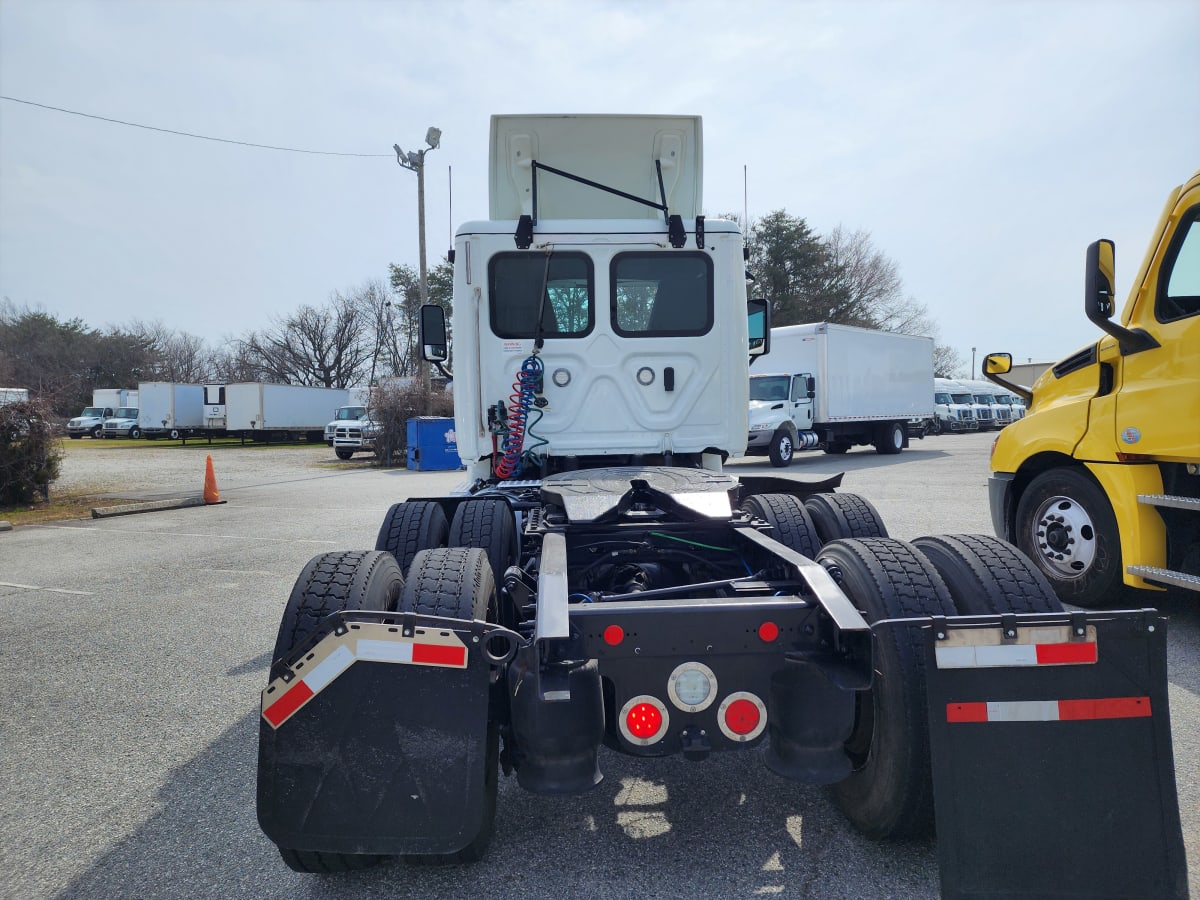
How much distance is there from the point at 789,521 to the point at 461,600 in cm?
190

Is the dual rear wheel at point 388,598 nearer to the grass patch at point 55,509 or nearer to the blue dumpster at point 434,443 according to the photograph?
the grass patch at point 55,509

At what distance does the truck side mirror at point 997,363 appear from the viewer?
225 inches

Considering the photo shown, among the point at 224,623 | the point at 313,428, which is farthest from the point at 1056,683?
the point at 313,428

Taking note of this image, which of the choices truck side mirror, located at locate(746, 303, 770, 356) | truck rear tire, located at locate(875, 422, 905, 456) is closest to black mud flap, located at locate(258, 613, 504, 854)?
truck side mirror, located at locate(746, 303, 770, 356)

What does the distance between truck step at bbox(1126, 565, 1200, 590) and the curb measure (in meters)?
13.1

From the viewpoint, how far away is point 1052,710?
201 cm

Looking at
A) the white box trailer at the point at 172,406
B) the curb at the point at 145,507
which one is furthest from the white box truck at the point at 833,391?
the white box trailer at the point at 172,406

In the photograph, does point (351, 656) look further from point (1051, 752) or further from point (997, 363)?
point (997, 363)

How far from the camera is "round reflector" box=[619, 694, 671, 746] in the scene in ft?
7.22

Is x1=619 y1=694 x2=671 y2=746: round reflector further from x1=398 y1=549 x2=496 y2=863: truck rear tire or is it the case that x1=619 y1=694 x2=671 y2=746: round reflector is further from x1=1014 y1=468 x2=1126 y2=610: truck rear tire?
x1=1014 y1=468 x2=1126 y2=610: truck rear tire

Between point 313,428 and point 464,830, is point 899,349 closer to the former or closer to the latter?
point 464,830

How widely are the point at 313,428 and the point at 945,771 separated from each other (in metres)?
39.6

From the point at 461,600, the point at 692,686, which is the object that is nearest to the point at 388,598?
the point at 461,600

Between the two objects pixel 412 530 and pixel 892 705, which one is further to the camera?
pixel 412 530
